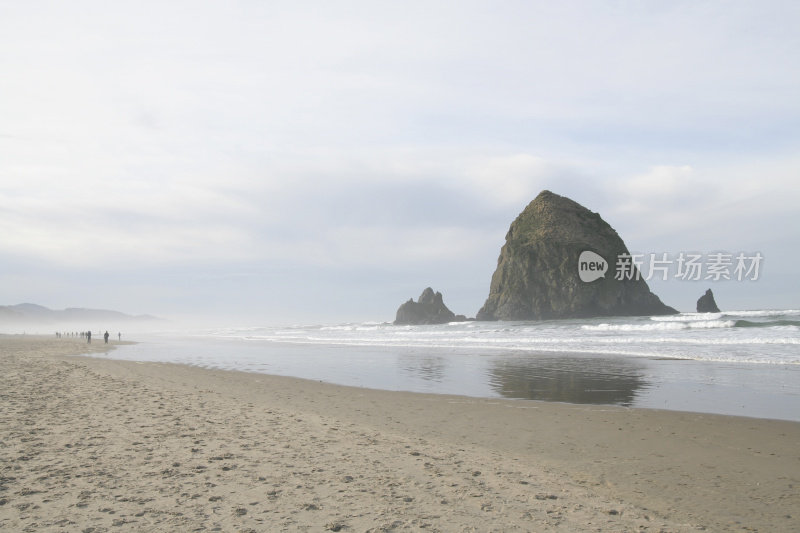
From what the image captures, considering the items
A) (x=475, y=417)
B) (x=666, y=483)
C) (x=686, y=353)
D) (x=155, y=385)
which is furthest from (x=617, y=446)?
(x=686, y=353)

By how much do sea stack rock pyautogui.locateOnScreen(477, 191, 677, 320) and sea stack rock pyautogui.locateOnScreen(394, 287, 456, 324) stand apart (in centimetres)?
1727

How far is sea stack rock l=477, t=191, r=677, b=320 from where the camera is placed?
7575cm

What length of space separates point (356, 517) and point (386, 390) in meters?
9.52

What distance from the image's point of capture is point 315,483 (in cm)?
546

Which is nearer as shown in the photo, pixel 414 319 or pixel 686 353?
pixel 686 353

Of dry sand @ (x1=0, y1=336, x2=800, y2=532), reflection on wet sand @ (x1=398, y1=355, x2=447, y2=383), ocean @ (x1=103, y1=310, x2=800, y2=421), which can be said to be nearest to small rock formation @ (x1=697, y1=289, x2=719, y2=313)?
ocean @ (x1=103, y1=310, x2=800, y2=421)

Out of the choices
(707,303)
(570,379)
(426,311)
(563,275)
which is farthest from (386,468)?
(426,311)

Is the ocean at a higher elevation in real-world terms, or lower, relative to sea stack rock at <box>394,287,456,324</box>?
lower

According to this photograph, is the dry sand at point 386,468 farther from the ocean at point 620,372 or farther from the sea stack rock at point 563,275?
the sea stack rock at point 563,275

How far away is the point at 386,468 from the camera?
20.2 ft

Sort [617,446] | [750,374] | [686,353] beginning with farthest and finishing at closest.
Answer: [686,353] → [750,374] → [617,446]

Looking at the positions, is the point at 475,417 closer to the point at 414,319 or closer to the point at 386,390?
the point at 386,390

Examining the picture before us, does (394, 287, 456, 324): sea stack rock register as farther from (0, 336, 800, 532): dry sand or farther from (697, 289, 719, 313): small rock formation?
(0, 336, 800, 532): dry sand

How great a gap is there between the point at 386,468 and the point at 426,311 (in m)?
96.2
